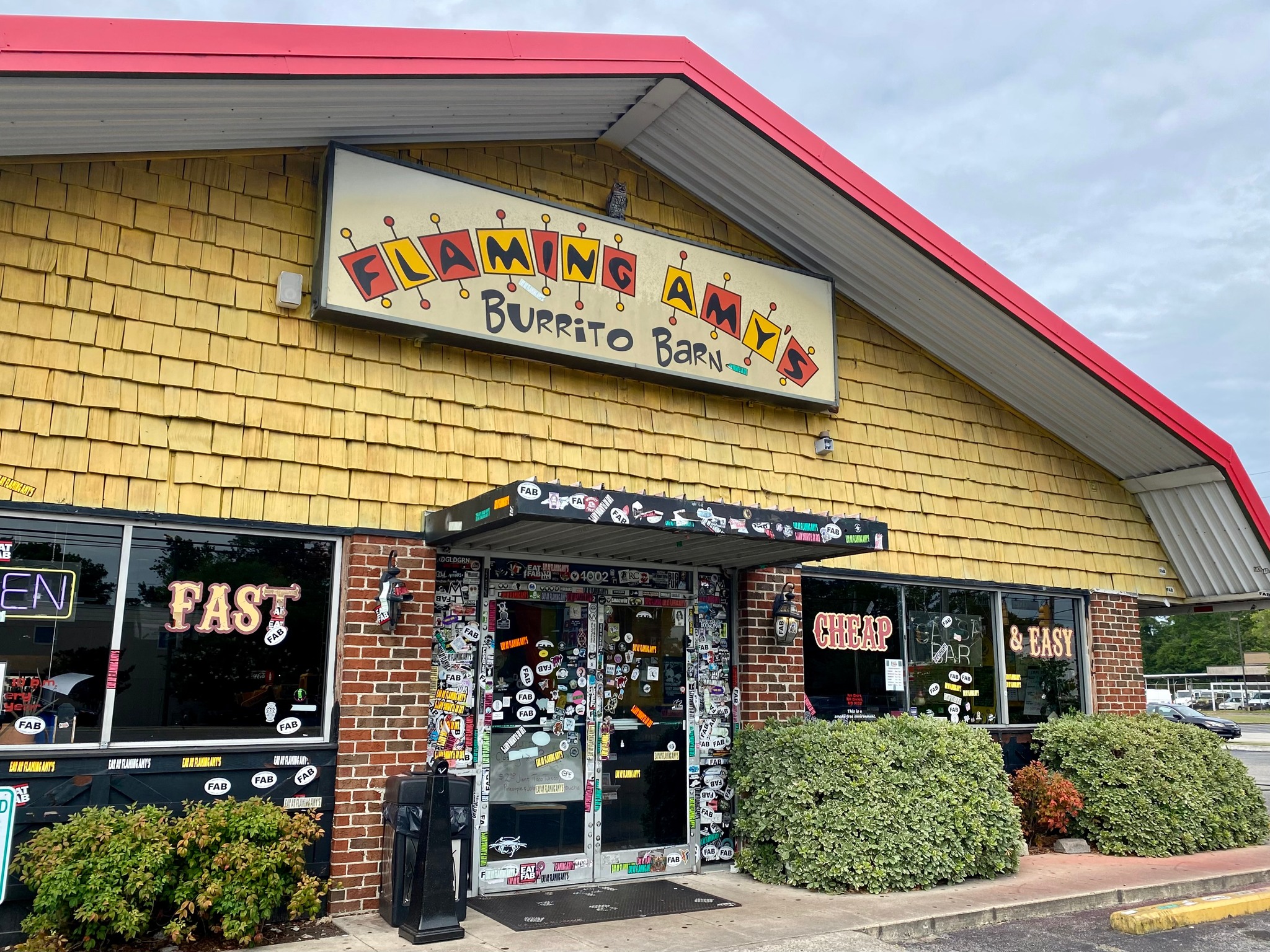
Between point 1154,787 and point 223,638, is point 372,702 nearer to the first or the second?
point 223,638

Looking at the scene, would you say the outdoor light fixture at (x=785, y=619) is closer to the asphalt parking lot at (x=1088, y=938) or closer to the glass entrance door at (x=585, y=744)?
the glass entrance door at (x=585, y=744)

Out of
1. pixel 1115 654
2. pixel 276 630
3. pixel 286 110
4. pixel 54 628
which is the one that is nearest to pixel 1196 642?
pixel 1115 654

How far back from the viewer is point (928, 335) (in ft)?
35.6

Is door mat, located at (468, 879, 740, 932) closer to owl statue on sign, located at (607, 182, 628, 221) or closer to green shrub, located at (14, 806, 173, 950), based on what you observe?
green shrub, located at (14, 806, 173, 950)

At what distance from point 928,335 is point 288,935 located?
8314mm

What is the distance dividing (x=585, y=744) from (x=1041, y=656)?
6.04 m

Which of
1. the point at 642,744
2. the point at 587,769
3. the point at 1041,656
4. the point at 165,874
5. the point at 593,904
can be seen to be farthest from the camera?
the point at 1041,656

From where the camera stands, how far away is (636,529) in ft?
22.9

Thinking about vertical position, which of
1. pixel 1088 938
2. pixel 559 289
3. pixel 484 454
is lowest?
pixel 1088 938

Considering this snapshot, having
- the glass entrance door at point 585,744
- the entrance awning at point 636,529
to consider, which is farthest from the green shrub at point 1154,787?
the glass entrance door at point 585,744

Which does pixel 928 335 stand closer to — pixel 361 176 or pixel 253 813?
pixel 361 176

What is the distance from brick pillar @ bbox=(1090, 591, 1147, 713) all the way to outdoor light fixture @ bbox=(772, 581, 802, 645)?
182 inches

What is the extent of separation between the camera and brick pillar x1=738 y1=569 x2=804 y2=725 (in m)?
9.15

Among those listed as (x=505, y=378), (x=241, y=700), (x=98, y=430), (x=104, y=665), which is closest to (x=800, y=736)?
(x=505, y=378)
